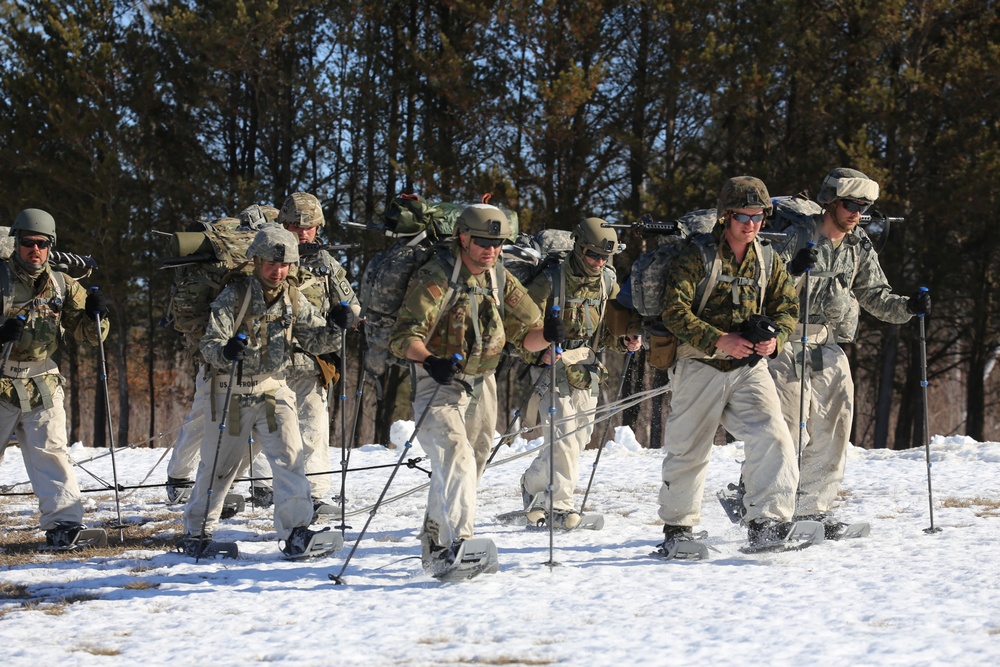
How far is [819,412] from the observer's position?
8328mm

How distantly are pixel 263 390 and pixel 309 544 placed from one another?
102cm

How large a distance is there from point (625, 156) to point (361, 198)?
5551 mm

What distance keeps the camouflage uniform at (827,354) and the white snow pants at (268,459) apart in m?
3.17

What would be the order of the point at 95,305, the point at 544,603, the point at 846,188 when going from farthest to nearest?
the point at 95,305 → the point at 846,188 → the point at 544,603

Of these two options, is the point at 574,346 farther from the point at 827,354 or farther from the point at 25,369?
the point at 25,369

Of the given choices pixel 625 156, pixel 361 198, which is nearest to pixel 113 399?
pixel 361 198

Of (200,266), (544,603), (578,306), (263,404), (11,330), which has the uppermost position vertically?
(200,266)

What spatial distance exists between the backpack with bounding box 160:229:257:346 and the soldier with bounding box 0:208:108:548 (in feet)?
2.10

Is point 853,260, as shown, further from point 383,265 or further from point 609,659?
point 609,659

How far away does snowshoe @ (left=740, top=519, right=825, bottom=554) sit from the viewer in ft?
24.2

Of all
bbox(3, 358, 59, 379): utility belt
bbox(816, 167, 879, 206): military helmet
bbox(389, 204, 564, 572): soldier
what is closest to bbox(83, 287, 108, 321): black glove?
bbox(3, 358, 59, 379): utility belt

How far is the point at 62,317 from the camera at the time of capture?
881 centimetres

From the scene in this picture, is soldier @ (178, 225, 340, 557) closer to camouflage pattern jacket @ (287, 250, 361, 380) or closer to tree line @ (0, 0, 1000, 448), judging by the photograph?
camouflage pattern jacket @ (287, 250, 361, 380)

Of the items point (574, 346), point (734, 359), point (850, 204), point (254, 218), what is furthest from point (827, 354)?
point (254, 218)
